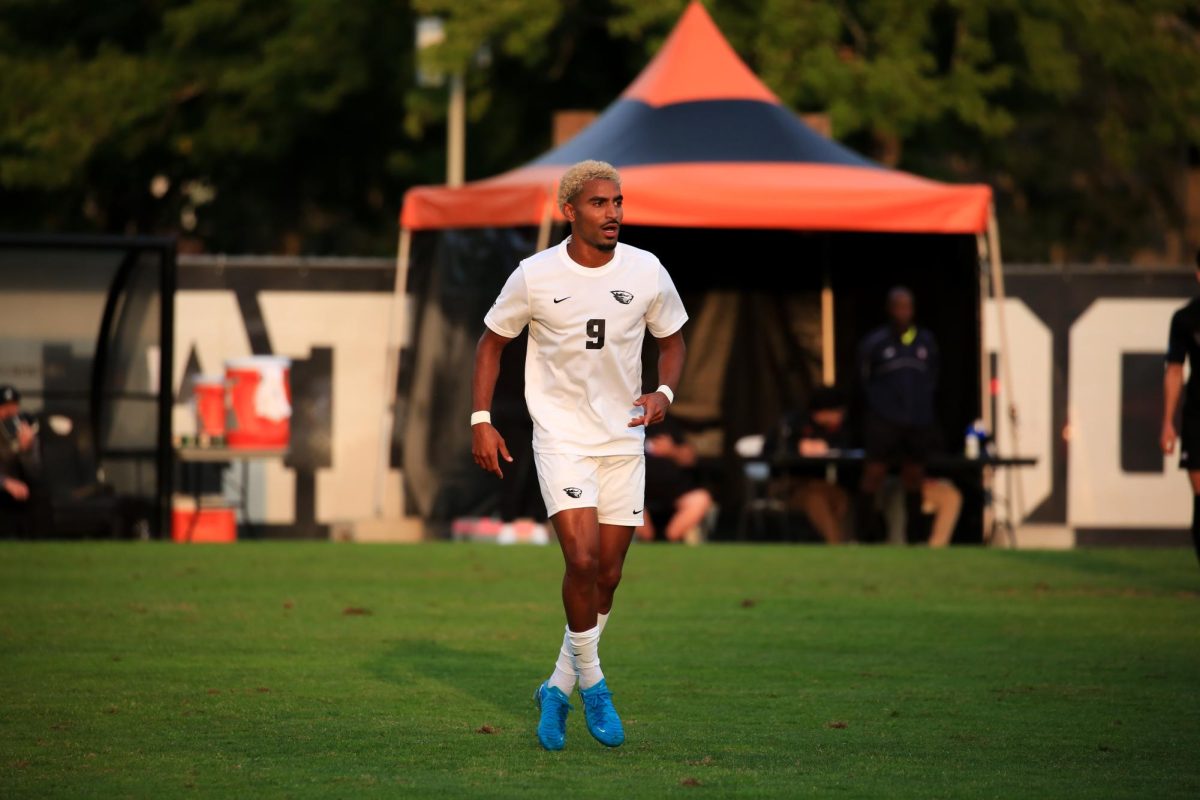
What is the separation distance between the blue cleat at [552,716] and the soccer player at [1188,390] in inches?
229

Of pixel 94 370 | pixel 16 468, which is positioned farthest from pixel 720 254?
pixel 16 468

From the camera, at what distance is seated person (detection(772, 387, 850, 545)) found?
18.5 meters

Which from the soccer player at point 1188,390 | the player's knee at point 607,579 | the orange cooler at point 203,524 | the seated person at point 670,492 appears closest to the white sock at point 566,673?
the player's knee at point 607,579

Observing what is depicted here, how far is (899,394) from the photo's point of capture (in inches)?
704

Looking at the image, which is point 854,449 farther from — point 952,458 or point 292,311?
point 292,311

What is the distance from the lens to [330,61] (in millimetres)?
30766

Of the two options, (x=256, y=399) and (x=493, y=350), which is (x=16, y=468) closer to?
(x=256, y=399)

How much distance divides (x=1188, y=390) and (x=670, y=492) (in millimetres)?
6183

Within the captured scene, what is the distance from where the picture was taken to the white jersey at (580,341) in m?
7.79

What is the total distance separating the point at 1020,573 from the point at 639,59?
1552 centimetres

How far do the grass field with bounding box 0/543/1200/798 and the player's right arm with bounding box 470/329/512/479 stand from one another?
1.05m

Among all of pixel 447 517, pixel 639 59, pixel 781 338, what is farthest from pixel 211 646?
pixel 639 59

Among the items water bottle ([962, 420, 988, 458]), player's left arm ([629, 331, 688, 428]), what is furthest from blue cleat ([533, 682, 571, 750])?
water bottle ([962, 420, 988, 458])

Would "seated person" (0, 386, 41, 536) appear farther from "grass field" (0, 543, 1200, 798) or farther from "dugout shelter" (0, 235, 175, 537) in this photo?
"grass field" (0, 543, 1200, 798)
